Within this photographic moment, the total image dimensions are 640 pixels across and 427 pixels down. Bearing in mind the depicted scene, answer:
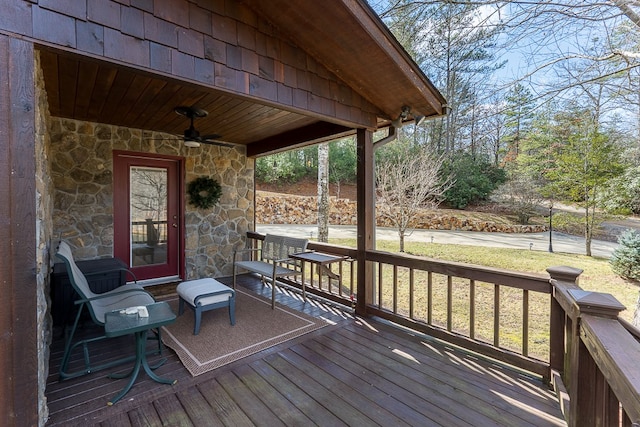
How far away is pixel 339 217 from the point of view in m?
13.7

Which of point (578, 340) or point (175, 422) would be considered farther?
point (175, 422)

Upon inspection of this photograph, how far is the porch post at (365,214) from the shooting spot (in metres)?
3.55

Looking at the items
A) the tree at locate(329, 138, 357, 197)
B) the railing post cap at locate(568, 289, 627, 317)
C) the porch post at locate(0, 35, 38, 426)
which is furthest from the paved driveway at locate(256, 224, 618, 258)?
the railing post cap at locate(568, 289, 627, 317)

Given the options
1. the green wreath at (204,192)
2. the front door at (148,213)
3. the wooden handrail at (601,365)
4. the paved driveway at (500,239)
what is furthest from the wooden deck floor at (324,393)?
the paved driveway at (500,239)

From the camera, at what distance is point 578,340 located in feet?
5.18

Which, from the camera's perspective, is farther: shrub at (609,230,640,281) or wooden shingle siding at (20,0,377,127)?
shrub at (609,230,640,281)

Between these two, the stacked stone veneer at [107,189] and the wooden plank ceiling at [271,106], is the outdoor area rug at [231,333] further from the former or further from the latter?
the wooden plank ceiling at [271,106]

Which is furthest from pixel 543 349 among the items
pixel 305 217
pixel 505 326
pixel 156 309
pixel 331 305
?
pixel 305 217

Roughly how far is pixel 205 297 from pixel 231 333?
460 millimetres

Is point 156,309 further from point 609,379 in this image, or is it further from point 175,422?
point 609,379

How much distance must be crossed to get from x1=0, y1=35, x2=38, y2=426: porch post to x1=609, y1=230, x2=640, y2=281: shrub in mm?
8943

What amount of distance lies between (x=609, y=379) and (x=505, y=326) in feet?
12.1

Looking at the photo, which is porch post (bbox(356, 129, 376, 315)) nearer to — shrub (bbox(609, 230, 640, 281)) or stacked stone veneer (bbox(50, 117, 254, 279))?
stacked stone veneer (bbox(50, 117, 254, 279))

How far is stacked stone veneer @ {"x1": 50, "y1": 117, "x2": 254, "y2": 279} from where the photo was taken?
3.99 m
